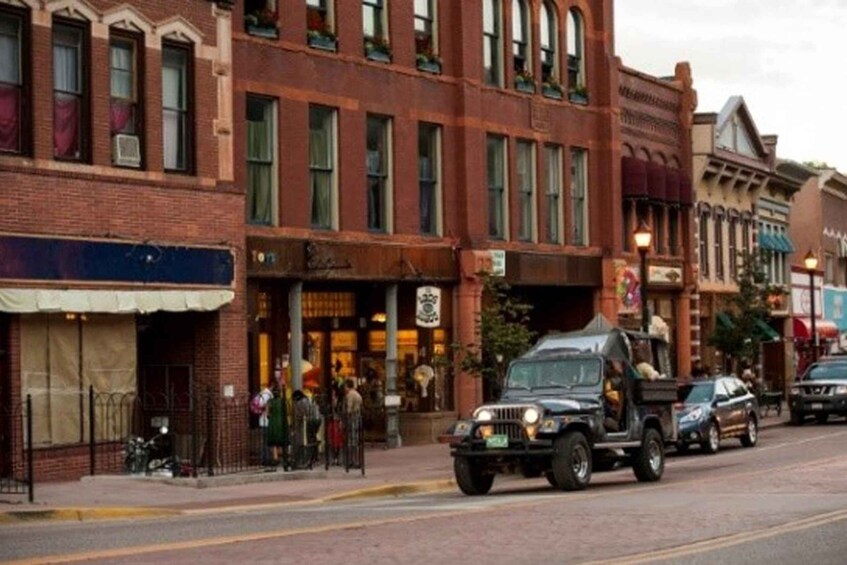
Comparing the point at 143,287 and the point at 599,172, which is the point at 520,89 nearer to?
the point at 599,172

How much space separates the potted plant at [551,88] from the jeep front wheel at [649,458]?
18155mm

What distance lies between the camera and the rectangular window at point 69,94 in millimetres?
30328

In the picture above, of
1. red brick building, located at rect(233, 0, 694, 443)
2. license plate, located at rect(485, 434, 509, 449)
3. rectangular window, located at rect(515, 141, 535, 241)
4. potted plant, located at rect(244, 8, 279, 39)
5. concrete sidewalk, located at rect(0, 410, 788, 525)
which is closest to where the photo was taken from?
concrete sidewalk, located at rect(0, 410, 788, 525)

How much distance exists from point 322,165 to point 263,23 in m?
3.45

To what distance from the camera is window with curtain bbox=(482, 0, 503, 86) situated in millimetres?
44281

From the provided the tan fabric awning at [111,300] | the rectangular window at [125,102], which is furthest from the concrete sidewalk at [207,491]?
the rectangular window at [125,102]

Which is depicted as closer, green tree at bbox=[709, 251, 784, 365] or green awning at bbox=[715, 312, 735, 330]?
green tree at bbox=[709, 251, 784, 365]

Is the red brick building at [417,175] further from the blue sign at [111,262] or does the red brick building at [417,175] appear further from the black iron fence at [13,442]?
the black iron fence at [13,442]

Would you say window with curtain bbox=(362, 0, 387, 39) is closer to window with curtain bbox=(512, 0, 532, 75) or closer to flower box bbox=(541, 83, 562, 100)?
window with curtain bbox=(512, 0, 532, 75)

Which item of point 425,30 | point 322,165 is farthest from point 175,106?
point 425,30

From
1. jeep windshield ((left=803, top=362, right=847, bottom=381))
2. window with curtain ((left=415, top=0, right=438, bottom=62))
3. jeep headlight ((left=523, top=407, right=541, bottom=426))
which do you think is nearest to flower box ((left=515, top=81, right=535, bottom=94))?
window with curtain ((left=415, top=0, right=438, bottom=62))

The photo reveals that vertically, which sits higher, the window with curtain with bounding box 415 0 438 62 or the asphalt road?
the window with curtain with bounding box 415 0 438 62

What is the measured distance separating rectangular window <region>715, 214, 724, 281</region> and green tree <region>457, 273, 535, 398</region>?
Result: 798 inches

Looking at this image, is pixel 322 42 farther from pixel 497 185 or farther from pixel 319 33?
pixel 497 185
